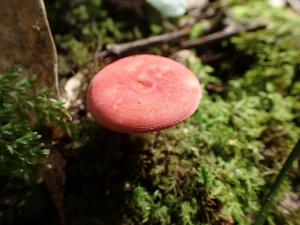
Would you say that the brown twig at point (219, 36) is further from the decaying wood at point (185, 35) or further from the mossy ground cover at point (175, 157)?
the mossy ground cover at point (175, 157)

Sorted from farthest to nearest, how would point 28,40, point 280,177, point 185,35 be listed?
point 185,35 < point 28,40 < point 280,177

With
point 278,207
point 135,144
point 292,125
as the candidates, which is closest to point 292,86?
point 292,125

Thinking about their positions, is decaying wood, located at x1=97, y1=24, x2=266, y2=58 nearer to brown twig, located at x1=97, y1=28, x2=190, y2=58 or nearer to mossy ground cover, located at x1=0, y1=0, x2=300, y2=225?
brown twig, located at x1=97, y1=28, x2=190, y2=58

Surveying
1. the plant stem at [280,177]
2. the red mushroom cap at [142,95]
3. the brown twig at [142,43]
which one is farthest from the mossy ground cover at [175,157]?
the plant stem at [280,177]

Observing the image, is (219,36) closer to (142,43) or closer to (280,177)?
(142,43)

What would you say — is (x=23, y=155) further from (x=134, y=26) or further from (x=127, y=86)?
(x=134, y=26)

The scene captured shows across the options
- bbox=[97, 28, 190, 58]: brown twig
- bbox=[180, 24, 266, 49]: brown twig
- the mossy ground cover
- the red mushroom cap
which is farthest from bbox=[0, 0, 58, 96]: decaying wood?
bbox=[180, 24, 266, 49]: brown twig

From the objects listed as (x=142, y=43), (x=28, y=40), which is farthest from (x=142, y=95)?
(x=142, y=43)
